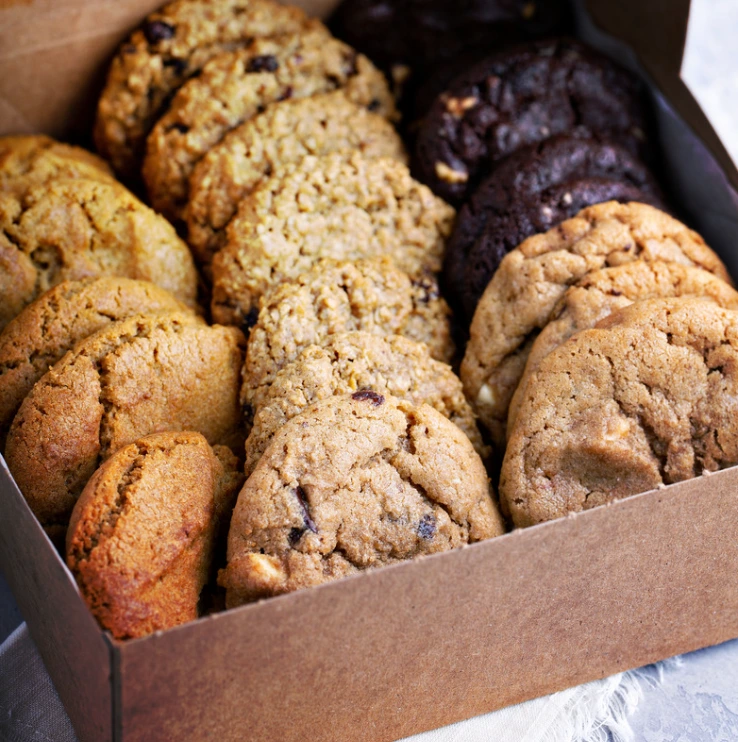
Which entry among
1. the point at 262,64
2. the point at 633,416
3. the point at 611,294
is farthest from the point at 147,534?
the point at 262,64

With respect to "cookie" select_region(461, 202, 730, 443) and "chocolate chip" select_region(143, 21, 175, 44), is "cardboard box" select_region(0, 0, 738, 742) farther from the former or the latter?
"chocolate chip" select_region(143, 21, 175, 44)

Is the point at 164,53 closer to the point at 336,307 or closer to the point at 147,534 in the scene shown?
the point at 336,307

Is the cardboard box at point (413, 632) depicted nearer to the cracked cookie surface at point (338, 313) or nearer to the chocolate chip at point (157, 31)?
the cracked cookie surface at point (338, 313)

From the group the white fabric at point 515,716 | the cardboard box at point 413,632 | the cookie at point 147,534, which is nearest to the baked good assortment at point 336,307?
the cookie at point 147,534

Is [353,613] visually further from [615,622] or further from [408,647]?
[615,622]

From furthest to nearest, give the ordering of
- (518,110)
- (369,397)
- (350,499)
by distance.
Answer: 1. (518,110)
2. (369,397)
3. (350,499)

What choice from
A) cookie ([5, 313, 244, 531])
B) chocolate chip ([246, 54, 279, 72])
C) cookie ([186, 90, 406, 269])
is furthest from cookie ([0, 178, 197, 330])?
chocolate chip ([246, 54, 279, 72])

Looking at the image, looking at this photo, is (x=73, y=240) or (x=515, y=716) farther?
(x=73, y=240)
